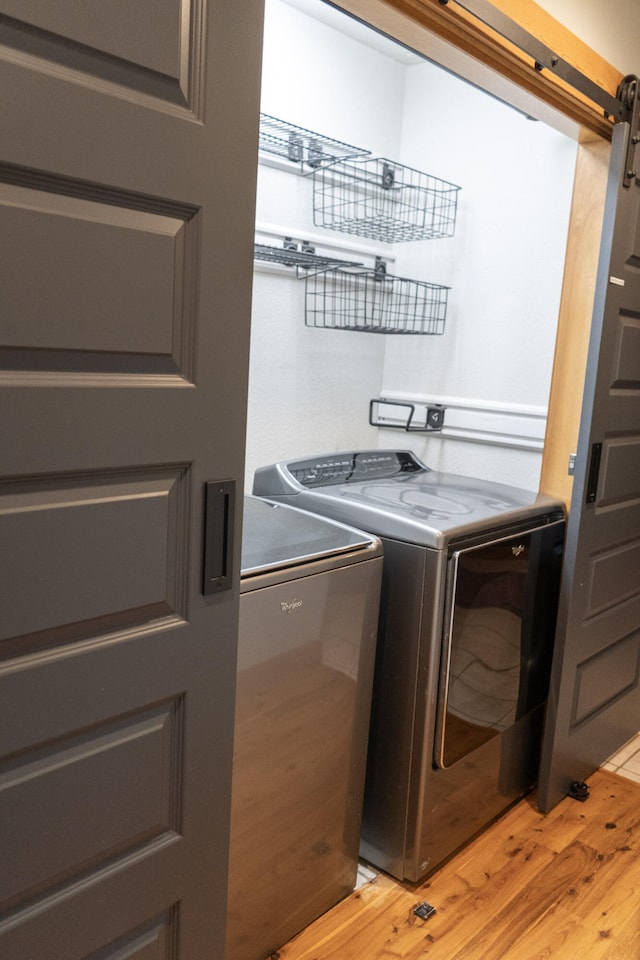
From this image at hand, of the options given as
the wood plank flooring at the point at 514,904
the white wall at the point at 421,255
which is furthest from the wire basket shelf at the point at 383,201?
the wood plank flooring at the point at 514,904

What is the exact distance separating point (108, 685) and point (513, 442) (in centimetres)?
194

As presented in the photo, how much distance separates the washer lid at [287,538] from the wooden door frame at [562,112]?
2.82ft

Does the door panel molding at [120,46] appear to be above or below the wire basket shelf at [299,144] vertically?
below

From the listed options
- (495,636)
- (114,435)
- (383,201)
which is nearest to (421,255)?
(383,201)

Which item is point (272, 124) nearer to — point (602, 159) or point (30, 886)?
point (602, 159)

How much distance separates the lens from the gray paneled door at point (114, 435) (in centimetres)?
92

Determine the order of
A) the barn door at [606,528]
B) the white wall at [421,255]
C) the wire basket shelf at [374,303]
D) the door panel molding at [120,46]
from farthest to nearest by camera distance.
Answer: the wire basket shelf at [374,303], the white wall at [421,255], the barn door at [606,528], the door panel molding at [120,46]

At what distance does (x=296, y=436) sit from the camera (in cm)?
271

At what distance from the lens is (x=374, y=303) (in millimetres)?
2861

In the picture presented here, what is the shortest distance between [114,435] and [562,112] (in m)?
1.59

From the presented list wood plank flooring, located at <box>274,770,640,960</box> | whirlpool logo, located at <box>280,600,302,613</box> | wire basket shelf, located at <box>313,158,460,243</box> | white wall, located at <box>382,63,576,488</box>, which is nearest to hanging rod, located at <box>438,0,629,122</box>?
white wall, located at <box>382,63,576,488</box>

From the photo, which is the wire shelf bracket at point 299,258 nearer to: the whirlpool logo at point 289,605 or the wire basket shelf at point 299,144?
the wire basket shelf at point 299,144

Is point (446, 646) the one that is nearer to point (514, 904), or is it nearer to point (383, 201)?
point (514, 904)

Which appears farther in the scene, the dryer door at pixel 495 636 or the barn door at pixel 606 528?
the barn door at pixel 606 528
